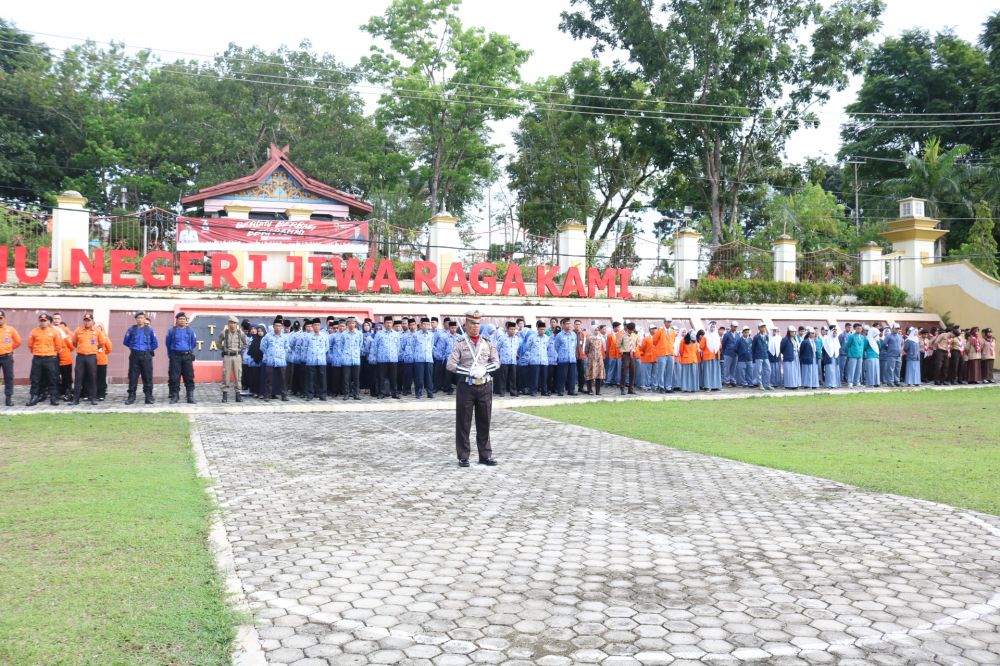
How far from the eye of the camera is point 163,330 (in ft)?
59.5

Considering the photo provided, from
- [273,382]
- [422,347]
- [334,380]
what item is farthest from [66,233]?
[422,347]

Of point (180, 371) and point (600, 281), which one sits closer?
point (180, 371)

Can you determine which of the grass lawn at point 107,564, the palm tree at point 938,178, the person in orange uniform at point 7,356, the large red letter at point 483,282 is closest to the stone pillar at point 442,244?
the large red letter at point 483,282

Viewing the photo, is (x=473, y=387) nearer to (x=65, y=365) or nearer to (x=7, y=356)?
(x=65, y=365)

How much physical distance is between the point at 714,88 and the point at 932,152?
10198mm

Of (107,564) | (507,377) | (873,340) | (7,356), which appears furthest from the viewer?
(873,340)

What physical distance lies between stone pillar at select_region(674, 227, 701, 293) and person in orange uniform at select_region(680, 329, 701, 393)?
5640 millimetres

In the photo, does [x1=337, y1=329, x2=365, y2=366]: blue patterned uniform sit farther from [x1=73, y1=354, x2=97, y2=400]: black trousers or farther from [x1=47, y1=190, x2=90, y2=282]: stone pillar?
[x1=47, y1=190, x2=90, y2=282]: stone pillar

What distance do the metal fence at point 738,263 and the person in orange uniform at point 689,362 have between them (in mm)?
6481

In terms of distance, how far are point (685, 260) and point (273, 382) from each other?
44.4 ft

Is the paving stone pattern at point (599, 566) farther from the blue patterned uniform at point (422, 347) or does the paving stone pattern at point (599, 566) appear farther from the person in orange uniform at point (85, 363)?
the blue patterned uniform at point (422, 347)

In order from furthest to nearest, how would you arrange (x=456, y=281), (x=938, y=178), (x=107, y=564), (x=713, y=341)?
(x=938, y=178) → (x=456, y=281) → (x=713, y=341) → (x=107, y=564)

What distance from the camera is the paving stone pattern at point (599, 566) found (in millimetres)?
3906

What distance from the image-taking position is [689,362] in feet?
63.1
